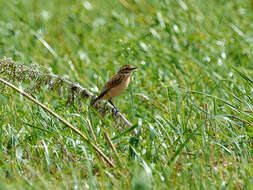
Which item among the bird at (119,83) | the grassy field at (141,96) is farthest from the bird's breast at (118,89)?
the grassy field at (141,96)

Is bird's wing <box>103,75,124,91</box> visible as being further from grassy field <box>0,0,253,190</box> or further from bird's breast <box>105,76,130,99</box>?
grassy field <box>0,0,253,190</box>

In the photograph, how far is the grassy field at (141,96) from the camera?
445 centimetres

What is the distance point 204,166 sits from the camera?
4496 mm

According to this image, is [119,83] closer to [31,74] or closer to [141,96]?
[141,96]

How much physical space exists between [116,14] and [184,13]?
1569mm

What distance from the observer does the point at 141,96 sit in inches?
283

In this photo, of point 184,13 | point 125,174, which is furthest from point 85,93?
point 184,13

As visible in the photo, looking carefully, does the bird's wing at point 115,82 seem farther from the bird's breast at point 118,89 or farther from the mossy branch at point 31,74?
the mossy branch at point 31,74

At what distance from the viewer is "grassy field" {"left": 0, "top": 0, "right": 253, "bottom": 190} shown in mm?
4449

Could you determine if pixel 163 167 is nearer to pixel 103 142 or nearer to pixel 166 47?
pixel 103 142

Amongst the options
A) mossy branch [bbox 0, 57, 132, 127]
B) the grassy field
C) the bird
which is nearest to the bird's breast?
the bird

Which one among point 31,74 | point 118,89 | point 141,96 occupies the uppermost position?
point 31,74

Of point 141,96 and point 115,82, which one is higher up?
point 115,82

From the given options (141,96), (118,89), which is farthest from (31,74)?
(141,96)
